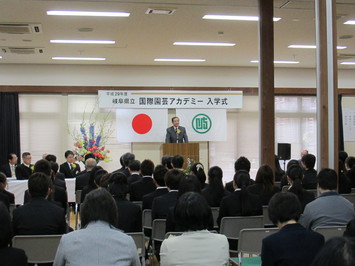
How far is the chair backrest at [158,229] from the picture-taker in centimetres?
471

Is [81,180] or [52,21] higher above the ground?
[52,21]

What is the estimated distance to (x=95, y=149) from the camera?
36.8 feet

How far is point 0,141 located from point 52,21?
5.62 meters

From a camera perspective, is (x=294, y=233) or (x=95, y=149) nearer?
(x=294, y=233)

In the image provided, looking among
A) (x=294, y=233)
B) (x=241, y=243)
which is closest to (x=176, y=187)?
(x=241, y=243)

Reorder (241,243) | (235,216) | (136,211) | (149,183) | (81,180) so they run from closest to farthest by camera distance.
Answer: (241,243) → (136,211) → (235,216) → (149,183) → (81,180)

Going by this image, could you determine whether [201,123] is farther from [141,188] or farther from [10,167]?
[141,188]

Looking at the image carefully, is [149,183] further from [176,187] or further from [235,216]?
[235,216]

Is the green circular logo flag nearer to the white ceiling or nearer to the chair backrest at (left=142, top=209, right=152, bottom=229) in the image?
the white ceiling

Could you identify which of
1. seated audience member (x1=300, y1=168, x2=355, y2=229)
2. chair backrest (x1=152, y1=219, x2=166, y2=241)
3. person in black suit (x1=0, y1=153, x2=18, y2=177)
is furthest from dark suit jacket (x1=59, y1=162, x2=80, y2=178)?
seated audience member (x1=300, y1=168, x2=355, y2=229)

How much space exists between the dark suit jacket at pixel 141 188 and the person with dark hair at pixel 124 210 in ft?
5.55

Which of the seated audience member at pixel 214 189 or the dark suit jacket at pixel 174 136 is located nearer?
the seated audience member at pixel 214 189

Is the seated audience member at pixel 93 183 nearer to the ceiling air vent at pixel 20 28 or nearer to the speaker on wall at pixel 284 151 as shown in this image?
the ceiling air vent at pixel 20 28

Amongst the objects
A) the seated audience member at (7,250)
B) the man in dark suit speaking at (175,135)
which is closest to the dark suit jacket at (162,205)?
the seated audience member at (7,250)
